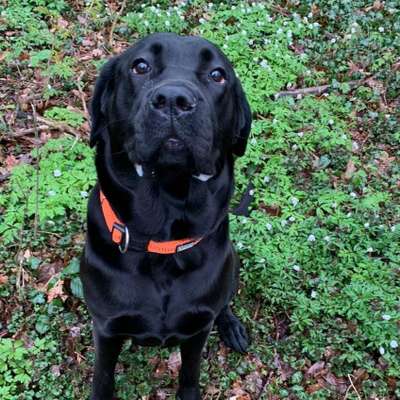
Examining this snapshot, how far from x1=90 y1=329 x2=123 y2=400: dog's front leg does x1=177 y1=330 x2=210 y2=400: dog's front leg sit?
1.03 feet

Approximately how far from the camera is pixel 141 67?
225 cm

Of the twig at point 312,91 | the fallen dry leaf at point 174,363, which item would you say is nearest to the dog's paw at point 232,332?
the fallen dry leaf at point 174,363

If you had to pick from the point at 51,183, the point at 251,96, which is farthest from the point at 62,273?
the point at 251,96

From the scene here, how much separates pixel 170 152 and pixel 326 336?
1821mm

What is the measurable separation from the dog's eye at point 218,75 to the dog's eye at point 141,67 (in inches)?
9.7

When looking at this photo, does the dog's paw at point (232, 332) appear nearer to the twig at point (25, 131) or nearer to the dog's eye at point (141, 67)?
the dog's eye at point (141, 67)

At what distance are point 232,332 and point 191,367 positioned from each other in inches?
18.2

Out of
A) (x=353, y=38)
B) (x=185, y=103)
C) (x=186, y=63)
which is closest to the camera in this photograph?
(x=185, y=103)

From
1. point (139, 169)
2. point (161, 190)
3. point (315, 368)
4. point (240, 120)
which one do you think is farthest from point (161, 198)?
point (315, 368)

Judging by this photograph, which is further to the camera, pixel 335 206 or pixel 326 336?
pixel 335 206

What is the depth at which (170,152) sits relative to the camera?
2072 millimetres

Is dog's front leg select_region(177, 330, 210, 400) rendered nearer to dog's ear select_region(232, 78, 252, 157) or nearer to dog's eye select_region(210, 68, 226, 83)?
dog's ear select_region(232, 78, 252, 157)

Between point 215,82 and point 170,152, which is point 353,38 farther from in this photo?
point 170,152

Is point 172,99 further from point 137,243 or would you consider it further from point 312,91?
point 312,91
